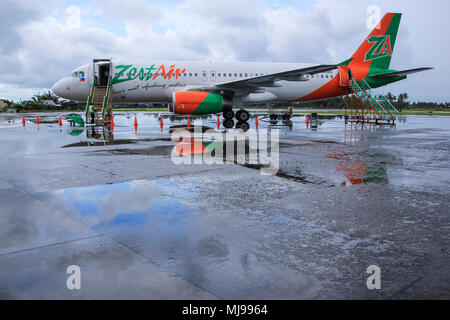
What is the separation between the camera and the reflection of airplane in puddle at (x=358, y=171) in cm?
666

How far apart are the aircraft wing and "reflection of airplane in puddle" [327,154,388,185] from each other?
10348 mm

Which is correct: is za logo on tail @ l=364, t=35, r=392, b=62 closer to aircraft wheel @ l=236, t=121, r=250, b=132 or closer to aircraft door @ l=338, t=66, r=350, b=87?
aircraft door @ l=338, t=66, r=350, b=87

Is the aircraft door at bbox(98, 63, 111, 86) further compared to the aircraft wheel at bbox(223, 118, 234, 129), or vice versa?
the aircraft door at bbox(98, 63, 111, 86)

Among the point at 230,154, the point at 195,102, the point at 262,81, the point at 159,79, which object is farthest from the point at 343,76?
the point at 230,154

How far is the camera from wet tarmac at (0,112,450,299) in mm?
2746

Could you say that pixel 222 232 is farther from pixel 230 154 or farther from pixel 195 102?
pixel 195 102

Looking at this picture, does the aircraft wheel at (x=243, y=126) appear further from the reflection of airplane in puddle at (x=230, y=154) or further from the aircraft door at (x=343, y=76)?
the aircraft door at (x=343, y=76)

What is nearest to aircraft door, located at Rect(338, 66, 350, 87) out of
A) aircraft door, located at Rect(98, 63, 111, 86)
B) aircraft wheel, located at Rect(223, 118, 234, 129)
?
aircraft wheel, located at Rect(223, 118, 234, 129)

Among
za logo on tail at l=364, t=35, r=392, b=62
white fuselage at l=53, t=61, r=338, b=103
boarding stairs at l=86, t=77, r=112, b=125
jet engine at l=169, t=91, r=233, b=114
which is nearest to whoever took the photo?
jet engine at l=169, t=91, r=233, b=114

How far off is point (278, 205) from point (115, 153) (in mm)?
6072

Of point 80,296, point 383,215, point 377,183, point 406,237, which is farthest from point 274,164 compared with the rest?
point 80,296

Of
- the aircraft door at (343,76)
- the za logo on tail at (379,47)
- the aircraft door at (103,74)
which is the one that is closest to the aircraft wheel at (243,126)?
the aircraft door at (343,76)
